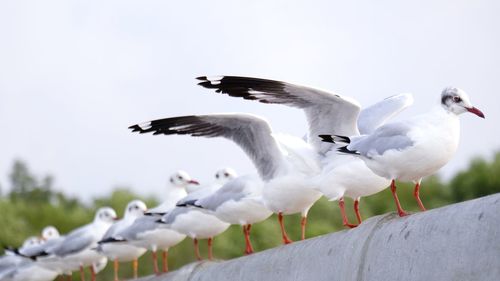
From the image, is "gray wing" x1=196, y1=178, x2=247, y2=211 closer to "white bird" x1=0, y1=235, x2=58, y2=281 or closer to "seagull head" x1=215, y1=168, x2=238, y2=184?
"seagull head" x1=215, y1=168, x2=238, y2=184

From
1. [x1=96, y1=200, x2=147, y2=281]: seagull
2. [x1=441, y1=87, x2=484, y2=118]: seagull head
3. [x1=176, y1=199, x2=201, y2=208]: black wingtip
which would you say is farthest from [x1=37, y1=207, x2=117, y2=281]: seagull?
[x1=441, y1=87, x2=484, y2=118]: seagull head

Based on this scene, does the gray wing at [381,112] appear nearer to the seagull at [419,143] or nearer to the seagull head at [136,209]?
the seagull at [419,143]

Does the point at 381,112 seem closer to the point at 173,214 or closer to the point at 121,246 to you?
the point at 173,214

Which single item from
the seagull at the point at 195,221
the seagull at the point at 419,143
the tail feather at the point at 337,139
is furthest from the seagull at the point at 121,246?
the seagull at the point at 419,143

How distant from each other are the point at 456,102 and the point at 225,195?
11.5 ft

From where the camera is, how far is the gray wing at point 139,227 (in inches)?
522

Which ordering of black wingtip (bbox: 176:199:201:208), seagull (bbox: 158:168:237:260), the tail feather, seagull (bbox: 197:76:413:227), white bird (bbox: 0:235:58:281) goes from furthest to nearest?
white bird (bbox: 0:235:58:281)
seagull (bbox: 158:168:237:260)
black wingtip (bbox: 176:199:201:208)
seagull (bbox: 197:76:413:227)
the tail feather

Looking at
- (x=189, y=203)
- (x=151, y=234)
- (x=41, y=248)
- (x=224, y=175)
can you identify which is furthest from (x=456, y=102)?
(x=41, y=248)

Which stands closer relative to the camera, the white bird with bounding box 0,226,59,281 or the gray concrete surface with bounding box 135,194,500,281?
the gray concrete surface with bounding box 135,194,500,281

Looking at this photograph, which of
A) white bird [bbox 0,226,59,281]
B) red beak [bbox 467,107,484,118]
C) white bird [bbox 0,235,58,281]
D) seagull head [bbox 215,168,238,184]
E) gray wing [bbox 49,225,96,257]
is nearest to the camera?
red beak [bbox 467,107,484,118]

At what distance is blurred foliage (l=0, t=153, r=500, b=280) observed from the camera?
32906 millimetres

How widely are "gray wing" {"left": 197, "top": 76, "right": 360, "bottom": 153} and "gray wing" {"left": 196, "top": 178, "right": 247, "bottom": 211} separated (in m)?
1.43

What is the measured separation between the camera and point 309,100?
9.70m

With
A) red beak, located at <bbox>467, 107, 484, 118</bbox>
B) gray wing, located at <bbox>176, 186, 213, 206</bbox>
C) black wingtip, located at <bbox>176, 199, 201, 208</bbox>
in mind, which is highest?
red beak, located at <bbox>467, 107, 484, 118</bbox>
